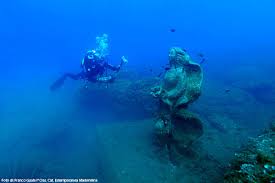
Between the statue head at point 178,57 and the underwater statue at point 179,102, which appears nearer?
the underwater statue at point 179,102

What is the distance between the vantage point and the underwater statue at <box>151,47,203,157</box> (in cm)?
617

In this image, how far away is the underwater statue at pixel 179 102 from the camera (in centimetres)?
617

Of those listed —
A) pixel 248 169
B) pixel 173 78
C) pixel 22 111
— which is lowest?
pixel 22 111

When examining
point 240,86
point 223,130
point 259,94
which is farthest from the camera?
point 240,86

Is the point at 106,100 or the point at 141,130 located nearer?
the point at 141,130

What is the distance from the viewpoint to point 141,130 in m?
7.46

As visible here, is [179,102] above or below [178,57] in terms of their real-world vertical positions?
below

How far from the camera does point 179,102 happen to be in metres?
6.14

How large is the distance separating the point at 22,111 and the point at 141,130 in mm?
9015

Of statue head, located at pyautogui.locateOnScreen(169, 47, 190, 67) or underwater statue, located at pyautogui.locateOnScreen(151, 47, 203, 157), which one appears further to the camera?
statue head, located at pyautogui.locateOnScreen(169, 47, 190, 67)

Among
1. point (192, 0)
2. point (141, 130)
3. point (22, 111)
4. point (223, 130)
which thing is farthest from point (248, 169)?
point (192, 0)

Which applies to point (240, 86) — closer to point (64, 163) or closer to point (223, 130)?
point (223, 130)

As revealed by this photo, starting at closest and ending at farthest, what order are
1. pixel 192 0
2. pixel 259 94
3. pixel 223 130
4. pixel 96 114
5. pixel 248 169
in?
pixel 248 169 → pixel 223 130 → pixel 96 114 → pixel 259 94 → pixel 192 0

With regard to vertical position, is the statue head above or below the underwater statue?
above
